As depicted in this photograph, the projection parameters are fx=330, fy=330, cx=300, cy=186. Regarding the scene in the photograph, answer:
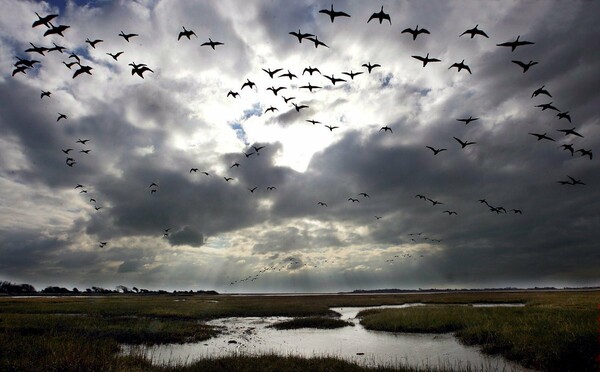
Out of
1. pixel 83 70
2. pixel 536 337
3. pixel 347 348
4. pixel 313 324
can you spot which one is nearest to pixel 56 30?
pixel 83 70

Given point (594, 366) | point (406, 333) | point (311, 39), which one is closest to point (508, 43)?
point (311, 39)

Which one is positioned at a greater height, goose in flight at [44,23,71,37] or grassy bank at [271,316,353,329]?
goose in flight at [44,23,71,37]

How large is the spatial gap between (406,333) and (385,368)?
18148 mm

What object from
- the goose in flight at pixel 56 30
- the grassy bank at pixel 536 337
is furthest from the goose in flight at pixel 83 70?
the grassy bank at pixel 536 337

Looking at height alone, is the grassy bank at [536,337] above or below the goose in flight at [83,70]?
below

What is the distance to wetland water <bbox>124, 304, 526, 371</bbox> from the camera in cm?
2312

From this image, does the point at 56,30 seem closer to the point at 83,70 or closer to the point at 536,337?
the point at 83,70

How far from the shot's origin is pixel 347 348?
94.8ft

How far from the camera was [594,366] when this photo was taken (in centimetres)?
1798

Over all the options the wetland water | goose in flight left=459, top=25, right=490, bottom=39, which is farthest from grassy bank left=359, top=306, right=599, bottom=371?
goose in flight left=459, top=25, right=490, bottom=39

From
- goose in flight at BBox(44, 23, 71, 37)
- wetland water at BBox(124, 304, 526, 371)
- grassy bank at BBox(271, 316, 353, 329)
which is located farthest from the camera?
grassy bank at BBox(271, 316, 353, 329)

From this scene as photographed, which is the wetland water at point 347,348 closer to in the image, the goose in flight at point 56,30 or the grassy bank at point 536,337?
the grassy bank at point 536,337

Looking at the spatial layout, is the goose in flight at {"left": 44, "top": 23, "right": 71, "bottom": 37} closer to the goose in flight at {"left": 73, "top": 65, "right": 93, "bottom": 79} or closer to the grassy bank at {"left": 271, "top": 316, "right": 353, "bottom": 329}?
the goose in flight at {"left": 73, "top": 65, "right": 93, "bottom": 79}

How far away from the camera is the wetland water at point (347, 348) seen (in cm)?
2312
